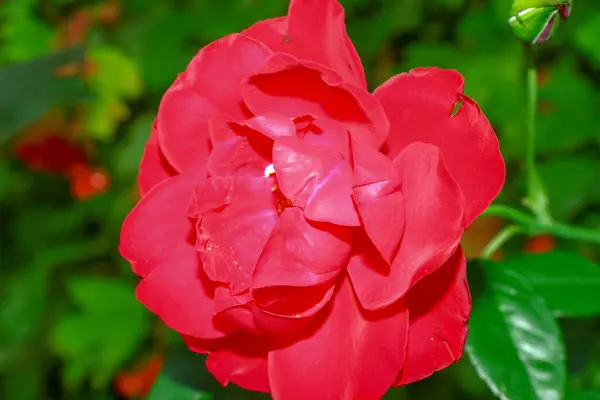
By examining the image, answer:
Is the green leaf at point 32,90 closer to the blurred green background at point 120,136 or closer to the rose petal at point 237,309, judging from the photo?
the blurred green background at point 120,136

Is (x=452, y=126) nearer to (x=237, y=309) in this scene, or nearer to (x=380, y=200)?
(x=380, y=200)

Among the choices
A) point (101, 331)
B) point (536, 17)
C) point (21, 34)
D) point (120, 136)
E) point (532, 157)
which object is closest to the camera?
point (536, 17)

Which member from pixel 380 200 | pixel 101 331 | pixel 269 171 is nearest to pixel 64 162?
pixel 101 331

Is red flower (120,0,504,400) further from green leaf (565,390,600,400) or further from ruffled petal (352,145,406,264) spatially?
green leaf (565,390,600,400)

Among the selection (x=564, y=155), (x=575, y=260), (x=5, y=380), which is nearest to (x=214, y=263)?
(x=575, y=260)

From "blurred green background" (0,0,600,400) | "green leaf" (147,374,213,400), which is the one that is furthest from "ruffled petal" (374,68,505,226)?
"blurred green background" (0,0,600,400)

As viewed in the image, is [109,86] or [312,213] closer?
[312,213]
